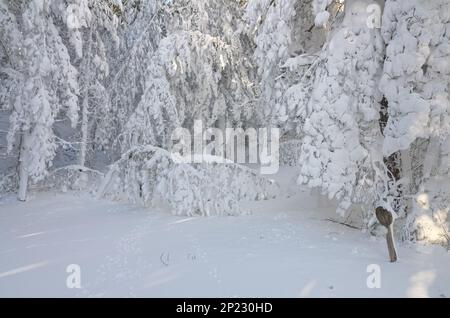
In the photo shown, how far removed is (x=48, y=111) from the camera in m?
13.9

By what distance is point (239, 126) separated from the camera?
1805cm

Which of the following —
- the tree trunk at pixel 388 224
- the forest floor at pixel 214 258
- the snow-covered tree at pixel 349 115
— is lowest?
the forest floor at pixel 214 258

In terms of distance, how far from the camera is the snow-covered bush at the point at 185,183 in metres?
10.7

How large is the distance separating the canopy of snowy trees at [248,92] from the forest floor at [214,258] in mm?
775

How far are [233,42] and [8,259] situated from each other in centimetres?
1184

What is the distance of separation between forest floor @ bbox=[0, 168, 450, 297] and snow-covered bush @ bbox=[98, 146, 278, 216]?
18.5 inches

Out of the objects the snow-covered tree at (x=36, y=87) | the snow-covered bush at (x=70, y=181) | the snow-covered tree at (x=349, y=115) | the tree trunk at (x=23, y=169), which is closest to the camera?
the snow-covered tree at (x=349, y=115)

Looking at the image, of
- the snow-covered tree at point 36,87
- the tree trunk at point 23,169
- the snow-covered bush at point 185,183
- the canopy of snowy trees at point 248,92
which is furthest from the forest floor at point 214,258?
the snow-covered tree at point 36,87

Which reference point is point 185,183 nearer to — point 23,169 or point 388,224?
point 388,224

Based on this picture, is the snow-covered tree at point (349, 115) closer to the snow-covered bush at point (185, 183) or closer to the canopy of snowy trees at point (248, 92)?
the canopy of snowy trees at point (248, 92)

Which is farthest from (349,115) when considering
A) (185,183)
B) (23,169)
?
(23,169)

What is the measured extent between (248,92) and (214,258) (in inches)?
443
